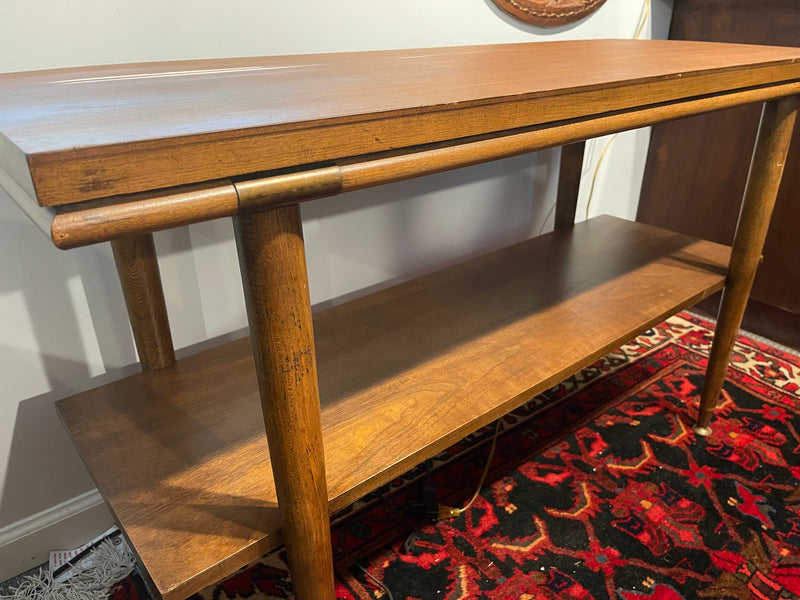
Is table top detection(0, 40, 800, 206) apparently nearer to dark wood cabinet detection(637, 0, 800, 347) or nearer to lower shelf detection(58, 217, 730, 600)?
lower shelf detection(58, 217, 730, 600)

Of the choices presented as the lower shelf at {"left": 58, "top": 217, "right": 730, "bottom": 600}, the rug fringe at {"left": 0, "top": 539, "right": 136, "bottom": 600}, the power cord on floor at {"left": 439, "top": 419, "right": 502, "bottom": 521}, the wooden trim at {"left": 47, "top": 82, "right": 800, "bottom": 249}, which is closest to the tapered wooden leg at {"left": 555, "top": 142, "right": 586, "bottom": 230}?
the lower shelf at {"left": 58, "top": 217, "right": 730, "bottom": 600}

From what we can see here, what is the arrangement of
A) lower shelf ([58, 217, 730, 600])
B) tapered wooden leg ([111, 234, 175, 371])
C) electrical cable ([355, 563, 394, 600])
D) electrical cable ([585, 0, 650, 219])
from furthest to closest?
electrical cable ([585, 0, 650, 219]) < electrical cable ([355, 563, 394, 600]) < tapered wooden leg ([111, 234, 175, 371]) < lower shelf ([58, 217, 730, 600])

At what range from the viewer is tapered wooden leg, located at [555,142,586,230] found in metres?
1.54

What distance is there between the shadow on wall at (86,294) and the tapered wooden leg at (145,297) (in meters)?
0.15

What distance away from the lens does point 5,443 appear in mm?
1038

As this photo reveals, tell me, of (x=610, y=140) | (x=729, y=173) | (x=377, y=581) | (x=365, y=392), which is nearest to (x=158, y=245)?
(x=365, y=392)

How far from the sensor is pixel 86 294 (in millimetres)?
1037

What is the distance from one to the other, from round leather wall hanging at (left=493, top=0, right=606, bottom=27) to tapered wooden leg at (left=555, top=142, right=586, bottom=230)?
1.04 ft

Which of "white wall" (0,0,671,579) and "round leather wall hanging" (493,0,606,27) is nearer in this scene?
"white wall" (0,0,671,579)

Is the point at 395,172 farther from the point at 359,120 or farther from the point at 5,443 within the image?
the point at 5,443

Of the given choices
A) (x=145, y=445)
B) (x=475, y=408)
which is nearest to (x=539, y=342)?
(x=475, y=408)

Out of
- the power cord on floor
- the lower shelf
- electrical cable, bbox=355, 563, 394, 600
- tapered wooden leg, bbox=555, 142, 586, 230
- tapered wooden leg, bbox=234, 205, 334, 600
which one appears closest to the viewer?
tapered wooden leg, bbox=234, 205, 334, 600

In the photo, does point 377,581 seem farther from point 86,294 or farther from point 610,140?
point 610,140

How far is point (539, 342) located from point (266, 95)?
0.64 metres
